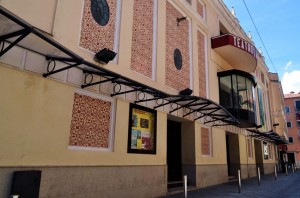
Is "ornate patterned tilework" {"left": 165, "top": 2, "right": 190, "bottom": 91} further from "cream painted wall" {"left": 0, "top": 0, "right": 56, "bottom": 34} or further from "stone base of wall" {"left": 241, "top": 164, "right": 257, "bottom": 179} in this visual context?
"stone base of wall" {"left": 241, "top": 164, "right": 257, "bottom": 179}

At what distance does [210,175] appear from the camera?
12.8 m

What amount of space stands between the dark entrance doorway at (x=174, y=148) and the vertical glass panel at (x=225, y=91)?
14.4 ft

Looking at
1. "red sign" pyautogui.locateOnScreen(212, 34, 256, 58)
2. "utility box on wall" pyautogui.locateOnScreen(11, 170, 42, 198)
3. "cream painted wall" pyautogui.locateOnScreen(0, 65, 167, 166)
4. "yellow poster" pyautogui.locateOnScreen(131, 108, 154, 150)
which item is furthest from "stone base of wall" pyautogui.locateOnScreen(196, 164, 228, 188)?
"utility box on wall" pyautogui.locateOnScreen(11, 170, 42, 198)

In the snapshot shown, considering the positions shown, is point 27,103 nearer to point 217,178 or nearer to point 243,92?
point 217,178

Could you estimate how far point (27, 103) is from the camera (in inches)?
210

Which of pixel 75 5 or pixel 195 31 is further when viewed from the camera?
pixel 195 31

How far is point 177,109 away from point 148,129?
1.92 m

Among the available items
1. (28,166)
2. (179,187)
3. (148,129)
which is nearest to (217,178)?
(179,187)

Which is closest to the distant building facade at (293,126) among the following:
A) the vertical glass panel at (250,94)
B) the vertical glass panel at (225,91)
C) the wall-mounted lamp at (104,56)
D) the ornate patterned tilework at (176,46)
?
the vertical glass panel at (250,94)

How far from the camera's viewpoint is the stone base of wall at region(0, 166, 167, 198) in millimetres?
5445

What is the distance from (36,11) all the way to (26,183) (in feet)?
11.9

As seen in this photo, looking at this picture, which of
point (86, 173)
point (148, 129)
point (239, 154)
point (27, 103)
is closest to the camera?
point (27, 103)

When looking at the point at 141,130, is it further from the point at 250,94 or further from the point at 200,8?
the point at 250,94

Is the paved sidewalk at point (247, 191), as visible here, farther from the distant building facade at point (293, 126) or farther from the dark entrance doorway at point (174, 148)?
the distant building facade at point (293, 126)
